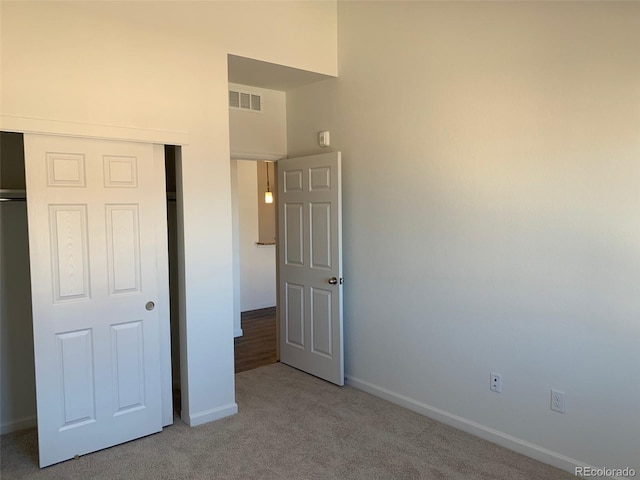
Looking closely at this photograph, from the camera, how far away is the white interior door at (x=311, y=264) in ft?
13.4

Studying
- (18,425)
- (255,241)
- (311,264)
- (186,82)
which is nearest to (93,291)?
(18,425)

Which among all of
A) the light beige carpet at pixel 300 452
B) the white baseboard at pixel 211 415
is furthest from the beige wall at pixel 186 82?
the light beige carpet at pixel 300 452

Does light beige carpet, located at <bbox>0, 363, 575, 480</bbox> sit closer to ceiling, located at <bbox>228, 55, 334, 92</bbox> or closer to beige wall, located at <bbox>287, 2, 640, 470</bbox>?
beige wall, located at <bbox>287, 2, 640, 470</bbox>

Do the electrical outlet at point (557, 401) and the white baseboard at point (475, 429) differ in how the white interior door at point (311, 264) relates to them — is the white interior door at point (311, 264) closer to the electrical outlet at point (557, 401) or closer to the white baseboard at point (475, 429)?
the white baseboard at point (475, 429)

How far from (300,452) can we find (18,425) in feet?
6.65

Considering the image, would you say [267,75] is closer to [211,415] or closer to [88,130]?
[88,130]

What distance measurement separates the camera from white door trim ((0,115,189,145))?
265 cm

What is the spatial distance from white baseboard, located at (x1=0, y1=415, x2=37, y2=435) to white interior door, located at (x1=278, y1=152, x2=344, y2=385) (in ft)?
7.18

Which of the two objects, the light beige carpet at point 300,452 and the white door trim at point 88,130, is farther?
the light beige carpet at point 300,452

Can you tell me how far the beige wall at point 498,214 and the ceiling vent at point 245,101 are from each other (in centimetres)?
75

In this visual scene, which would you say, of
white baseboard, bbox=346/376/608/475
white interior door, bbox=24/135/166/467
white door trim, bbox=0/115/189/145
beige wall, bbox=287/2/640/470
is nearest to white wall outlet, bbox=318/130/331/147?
beige wall, bbox=287/2/640/470

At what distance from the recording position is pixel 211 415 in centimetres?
351

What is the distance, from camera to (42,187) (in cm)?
278

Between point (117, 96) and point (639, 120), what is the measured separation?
3000 millimetres
